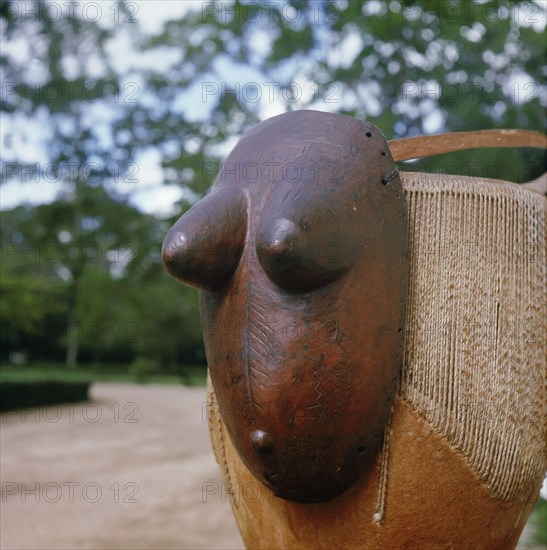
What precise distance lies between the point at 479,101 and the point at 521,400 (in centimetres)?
422

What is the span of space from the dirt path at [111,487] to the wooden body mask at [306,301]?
2.93 metres

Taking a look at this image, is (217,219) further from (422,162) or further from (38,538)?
(38,538)

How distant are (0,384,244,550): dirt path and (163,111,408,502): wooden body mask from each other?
9.62ft

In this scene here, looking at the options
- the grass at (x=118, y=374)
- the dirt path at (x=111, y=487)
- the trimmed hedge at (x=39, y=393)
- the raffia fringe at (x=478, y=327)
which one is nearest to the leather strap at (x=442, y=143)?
the raffia fringe at (x=478, y=327)

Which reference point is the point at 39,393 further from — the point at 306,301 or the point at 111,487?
the point at 306,301

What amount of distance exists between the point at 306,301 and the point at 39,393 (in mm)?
13598

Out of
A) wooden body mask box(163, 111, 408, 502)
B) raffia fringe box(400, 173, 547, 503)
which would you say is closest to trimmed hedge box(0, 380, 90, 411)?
wooden body mask box(163, 111, 408, 502)

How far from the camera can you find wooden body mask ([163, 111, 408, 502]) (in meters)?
1.44

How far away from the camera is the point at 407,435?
1.55 m

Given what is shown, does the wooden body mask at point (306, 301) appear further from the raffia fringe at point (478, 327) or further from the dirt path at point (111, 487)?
the dirt path at point (111, 487)

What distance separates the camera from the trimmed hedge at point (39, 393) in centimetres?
1270

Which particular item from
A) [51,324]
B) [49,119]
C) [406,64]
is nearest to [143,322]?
[51,324]

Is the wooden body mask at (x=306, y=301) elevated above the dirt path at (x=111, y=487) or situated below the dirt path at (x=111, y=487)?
above

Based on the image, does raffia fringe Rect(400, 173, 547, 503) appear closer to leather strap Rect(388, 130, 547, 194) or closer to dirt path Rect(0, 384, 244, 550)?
leather strap Rect(388, 130, 547, 194)
